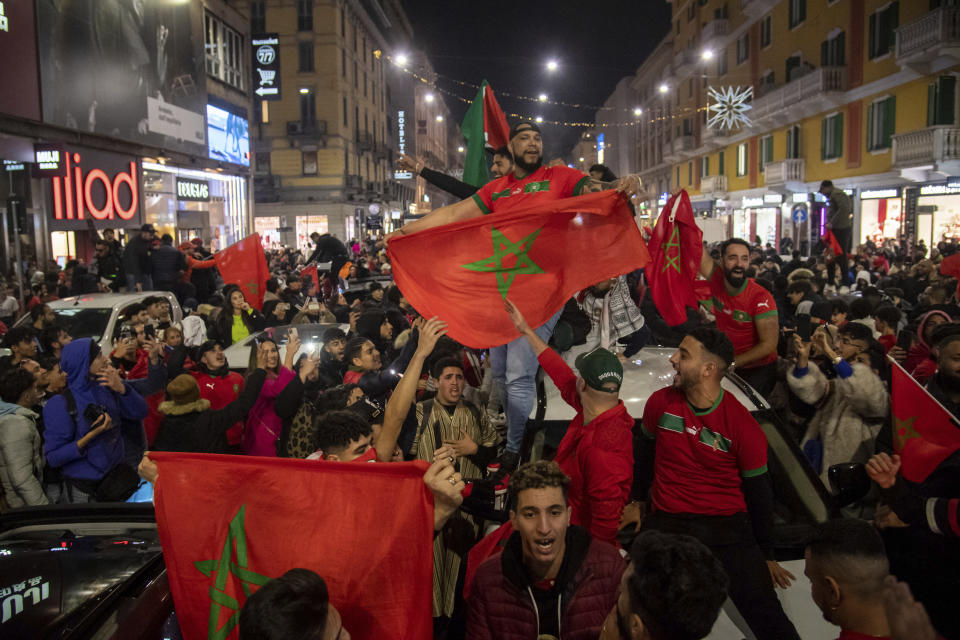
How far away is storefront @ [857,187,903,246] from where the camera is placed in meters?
26.5

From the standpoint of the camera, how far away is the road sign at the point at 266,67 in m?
34.1

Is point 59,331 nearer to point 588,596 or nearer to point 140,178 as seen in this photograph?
point 588,596

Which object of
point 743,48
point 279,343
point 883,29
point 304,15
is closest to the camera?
point 279,343

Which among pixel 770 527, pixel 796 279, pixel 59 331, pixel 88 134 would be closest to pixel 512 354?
pixel 770 527

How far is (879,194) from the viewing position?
90.0 feet

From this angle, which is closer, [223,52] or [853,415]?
[853,415]

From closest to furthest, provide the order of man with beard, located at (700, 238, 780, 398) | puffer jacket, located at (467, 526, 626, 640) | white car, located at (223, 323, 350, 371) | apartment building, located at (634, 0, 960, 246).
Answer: puffer jacket, located at (467, 526, 626, 640) → man with beard, located at (700, 238, 780, 398) → white car, located at (223, 323, 350, 371) → apartment building, located at (634, 0, 960, 246)

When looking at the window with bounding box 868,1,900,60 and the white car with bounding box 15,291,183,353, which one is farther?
the window with bounding box 868,1,900,60

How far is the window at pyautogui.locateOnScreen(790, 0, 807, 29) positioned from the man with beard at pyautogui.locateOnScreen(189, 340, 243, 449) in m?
32.2

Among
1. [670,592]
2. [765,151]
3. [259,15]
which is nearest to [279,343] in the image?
[670,592]

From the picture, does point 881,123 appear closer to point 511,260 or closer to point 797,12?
point 797,12

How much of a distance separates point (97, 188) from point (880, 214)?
25.9 metres

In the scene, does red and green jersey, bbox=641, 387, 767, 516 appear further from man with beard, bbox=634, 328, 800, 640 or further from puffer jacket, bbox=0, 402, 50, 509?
puffer jacket, bbox=0, 402, 50, 509

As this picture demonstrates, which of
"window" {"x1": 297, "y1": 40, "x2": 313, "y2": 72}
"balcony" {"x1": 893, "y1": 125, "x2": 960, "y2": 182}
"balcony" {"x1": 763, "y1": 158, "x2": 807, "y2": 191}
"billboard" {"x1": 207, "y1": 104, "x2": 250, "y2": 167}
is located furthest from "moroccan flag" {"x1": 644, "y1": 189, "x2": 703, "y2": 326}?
"window" {"x1": 297, "y1": 40, "x2": 313, "y2": 72}
